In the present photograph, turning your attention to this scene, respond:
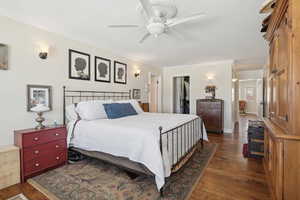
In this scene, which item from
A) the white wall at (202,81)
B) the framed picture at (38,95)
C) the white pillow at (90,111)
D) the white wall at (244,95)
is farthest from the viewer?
the white wall at (244,95)

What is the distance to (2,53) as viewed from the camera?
7.90 ft

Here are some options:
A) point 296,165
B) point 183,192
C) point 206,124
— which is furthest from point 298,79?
point 206,124

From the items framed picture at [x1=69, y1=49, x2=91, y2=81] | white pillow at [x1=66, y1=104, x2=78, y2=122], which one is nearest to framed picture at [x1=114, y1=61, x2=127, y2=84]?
framed picture at [x1=69, y1=49, x2=91, y2=81]

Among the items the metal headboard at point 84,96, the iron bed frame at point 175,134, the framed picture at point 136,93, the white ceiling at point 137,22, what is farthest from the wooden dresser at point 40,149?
the framed picture at point 136,93

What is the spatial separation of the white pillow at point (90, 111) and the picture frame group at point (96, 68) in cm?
79

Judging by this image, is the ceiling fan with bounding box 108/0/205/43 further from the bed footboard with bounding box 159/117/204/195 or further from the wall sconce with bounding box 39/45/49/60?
the wall sconce with bounding box 39/45/49/60

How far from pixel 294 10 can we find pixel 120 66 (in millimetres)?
3902

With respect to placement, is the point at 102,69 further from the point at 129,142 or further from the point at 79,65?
the point at 129,142

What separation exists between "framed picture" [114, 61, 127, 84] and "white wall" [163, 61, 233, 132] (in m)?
2.42

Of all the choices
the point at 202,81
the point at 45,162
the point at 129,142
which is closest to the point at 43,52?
the point at 45,162

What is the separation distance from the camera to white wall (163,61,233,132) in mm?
5352

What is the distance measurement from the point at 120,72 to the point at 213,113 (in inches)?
130

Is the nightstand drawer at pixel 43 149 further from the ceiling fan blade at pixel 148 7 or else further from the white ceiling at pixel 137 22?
the ceiling fan blade at pixel 148 7

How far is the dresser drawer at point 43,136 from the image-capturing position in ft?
7.54
